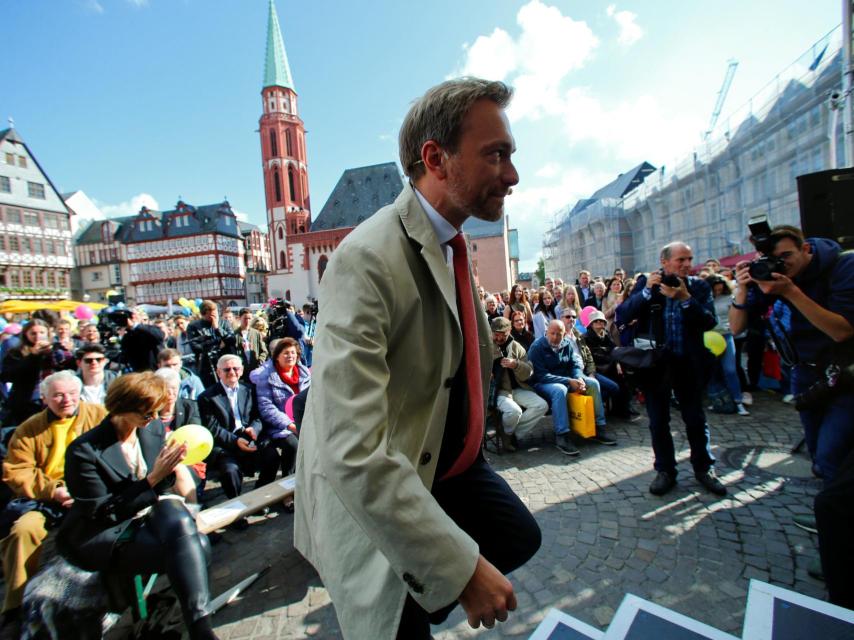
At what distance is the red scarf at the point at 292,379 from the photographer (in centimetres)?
516

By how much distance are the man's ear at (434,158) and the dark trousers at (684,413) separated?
342 cm

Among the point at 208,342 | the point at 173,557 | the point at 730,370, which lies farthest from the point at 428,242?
the point at 208,342

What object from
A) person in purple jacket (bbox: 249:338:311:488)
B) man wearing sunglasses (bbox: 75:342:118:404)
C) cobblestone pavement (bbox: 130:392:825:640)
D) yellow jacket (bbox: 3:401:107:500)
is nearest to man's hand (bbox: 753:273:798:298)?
cobblestone pavement (bbox: 130:392:825:640)

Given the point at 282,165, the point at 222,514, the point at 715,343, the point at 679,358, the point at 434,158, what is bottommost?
the point at 222,514

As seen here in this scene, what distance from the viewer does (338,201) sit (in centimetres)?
5084

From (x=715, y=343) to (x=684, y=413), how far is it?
9.66ft

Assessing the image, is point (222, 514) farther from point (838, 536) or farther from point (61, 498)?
point (838, 536)

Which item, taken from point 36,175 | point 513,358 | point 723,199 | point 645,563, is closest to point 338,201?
point 36,175

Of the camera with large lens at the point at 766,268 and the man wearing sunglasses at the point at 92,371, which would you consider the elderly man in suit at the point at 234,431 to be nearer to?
the man wearing sunglasses at the point at 92,371

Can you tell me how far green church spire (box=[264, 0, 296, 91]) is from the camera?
5588cm

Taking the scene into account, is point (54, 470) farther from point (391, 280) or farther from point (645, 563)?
point (645, 563)

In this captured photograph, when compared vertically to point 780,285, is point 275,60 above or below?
above

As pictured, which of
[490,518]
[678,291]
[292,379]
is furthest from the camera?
[292,379]

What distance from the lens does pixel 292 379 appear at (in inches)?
→ 205
